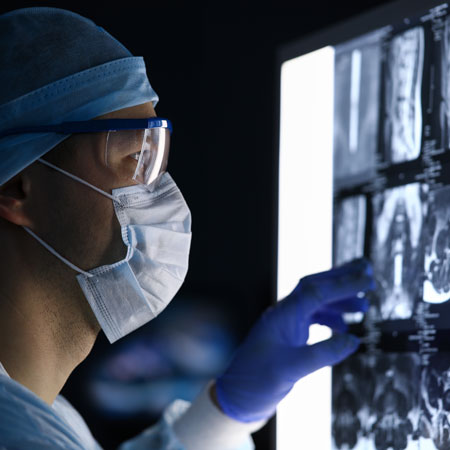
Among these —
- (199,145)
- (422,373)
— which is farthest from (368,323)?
(199,145)

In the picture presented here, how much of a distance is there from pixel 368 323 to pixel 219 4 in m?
1.59

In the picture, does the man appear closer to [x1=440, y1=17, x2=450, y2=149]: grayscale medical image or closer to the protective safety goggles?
the protective safety goggles

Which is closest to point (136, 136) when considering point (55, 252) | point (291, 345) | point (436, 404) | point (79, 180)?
point (79, 180)

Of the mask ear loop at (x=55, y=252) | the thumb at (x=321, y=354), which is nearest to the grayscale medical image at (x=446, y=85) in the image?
the thumb at (x=321, y=354)

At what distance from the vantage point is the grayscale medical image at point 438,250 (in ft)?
3.04

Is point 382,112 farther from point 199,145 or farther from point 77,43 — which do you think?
point 199,145

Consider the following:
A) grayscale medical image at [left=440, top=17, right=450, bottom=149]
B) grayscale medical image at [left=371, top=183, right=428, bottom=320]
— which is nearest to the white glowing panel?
grayscale medical image at [left=371, top=183, right=428, bottom=320]

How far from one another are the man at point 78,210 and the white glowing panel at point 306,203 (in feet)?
0.23

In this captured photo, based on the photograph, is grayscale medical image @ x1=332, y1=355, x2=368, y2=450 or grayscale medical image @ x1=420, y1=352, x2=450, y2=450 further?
grayscale medical image @ x1=332, y1=355, x2=368, y2=450

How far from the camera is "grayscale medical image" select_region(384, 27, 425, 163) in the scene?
0.98 meters

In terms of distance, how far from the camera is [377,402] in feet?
3.32

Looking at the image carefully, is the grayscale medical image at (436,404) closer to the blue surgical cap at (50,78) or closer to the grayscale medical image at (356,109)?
the grayscale medical image at (356,109)

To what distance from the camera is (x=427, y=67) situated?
973mm

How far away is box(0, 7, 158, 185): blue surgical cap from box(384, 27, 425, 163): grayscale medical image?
1.26 ft
